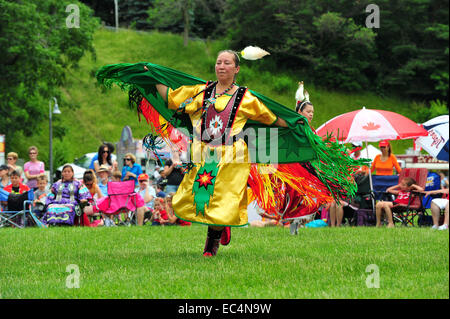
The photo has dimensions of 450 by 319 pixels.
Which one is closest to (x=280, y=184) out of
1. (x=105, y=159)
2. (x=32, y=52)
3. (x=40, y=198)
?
(x=40, y=198)

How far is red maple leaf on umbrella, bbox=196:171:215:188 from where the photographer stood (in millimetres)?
5605

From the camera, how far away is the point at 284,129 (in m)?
6.18

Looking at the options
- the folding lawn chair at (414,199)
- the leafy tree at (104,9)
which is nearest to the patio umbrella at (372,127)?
the folding lawn chair at (414,199)

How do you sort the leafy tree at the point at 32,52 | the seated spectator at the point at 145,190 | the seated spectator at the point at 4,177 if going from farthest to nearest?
the leafy tree at the point at 32,52
the seated spectator at the point at 145,190
the seated spectator at the point at 4,177

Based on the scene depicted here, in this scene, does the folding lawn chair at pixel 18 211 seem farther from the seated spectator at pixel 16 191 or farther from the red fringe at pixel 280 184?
the red fringe at pixel 280 184

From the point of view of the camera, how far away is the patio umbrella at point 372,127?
10.7 meters

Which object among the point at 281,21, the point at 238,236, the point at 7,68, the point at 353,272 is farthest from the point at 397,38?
the point at 353,272

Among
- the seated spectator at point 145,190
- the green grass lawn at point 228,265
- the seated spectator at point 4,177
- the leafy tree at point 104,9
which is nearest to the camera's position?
the green grass lawn at point 228,265

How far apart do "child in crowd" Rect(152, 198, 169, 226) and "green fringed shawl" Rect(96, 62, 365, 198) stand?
463cm

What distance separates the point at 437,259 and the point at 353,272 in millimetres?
1132

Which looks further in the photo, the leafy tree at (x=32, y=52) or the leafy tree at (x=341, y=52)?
the leafy tree at (x=341, y=52)

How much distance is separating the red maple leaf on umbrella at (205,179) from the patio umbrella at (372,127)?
525cm

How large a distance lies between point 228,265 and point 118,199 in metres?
6.08
